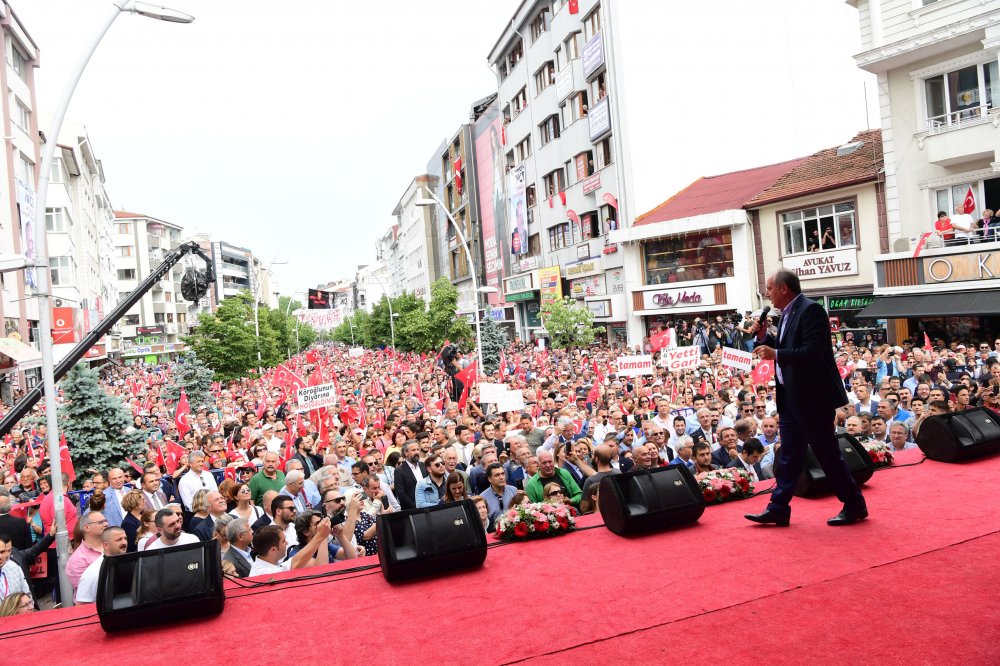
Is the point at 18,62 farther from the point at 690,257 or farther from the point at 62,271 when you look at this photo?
the point at 690,257

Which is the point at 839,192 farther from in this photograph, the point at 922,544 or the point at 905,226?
the point at 922,544

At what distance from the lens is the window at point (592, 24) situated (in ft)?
133

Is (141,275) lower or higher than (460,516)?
higher

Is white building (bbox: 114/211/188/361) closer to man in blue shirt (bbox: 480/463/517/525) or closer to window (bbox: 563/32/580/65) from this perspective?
window (bbox: 563/32/580/65)

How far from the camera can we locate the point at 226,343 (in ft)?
123

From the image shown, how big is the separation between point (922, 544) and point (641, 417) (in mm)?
8737

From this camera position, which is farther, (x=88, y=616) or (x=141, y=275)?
(x=141, y=275)

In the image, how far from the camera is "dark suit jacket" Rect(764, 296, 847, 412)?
189 inches

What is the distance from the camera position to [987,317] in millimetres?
23438

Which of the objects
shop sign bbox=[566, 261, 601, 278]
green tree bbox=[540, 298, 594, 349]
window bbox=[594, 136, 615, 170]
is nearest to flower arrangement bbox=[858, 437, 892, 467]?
green tree bbox=[540, 298, 594, 349]

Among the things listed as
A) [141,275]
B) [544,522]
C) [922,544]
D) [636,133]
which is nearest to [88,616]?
[544,522]

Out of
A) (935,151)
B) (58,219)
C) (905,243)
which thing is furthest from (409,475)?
(58,219)

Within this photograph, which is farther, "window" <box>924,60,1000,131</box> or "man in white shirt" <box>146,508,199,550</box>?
"window" <box>924,60,1000,131</box>

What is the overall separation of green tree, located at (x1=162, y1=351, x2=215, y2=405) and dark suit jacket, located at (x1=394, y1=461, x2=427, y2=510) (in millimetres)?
19468
